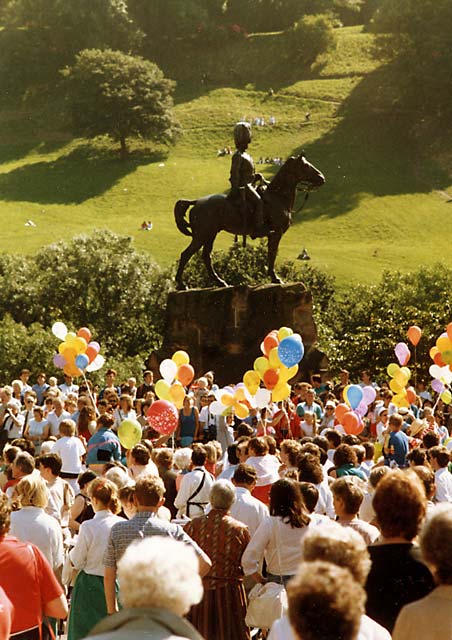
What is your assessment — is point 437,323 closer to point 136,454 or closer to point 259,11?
point 136,454

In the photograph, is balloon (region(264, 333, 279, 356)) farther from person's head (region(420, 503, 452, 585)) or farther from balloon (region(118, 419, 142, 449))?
person's head (region(420, 503, 452, 585))

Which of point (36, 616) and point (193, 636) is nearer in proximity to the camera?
point (193, 636)

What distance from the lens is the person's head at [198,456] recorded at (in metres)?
11.2

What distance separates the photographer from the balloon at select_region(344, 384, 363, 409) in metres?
18.5

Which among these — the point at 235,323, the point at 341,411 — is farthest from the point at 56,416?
the point at 235,323

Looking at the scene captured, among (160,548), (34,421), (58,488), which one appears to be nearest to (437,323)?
(34,421)

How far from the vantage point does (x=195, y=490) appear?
11.1m

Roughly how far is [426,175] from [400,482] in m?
79.9

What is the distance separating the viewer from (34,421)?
18469 mm

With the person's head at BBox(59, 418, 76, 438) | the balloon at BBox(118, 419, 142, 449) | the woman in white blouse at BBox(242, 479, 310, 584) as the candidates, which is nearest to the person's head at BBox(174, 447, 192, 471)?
the balloon at BBox(118, 419, 142, 449)

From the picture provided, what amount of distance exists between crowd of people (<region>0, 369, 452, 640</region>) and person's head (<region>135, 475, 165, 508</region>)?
0.01 meters

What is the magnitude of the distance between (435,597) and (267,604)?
10.1ft

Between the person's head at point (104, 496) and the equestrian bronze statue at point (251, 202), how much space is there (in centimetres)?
1678

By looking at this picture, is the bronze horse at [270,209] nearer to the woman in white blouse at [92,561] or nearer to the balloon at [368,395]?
the balloon at [368,395]
